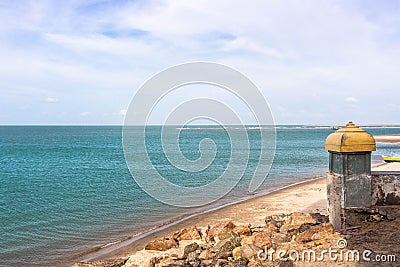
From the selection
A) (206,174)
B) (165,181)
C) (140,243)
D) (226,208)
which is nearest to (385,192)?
(140,243)

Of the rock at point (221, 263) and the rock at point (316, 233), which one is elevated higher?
the rock at point (316, 233)

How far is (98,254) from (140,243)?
4.41 ft

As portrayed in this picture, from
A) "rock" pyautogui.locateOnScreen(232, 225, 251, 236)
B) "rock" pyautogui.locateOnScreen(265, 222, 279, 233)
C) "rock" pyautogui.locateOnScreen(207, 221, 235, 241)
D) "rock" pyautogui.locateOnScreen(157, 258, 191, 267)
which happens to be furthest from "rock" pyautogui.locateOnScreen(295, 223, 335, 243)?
"rock" pyautogui.locateOnScreen(207, 221, 235, 241)

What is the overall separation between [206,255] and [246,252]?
975mm

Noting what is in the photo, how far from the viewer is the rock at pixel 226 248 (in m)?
7.34

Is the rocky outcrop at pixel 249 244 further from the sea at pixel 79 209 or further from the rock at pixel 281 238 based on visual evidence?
the sea at pixel 79 209

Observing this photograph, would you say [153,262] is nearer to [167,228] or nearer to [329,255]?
[329,255]

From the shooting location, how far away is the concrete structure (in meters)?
7.02

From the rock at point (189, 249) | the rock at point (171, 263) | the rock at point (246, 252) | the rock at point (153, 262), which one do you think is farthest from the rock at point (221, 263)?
the rock at point (153, 262)

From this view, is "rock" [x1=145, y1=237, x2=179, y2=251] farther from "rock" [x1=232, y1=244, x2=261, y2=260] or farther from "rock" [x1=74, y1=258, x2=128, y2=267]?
"rock" [x1=232, y1=244, x2=261, y2=260]

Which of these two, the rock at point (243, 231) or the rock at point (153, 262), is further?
the rock at point (243, 231)

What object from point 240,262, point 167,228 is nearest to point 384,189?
point 240,262

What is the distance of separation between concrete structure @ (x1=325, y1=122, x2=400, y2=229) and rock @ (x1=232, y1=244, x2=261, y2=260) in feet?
5.22

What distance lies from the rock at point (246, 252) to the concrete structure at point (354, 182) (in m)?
1.59
